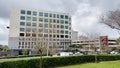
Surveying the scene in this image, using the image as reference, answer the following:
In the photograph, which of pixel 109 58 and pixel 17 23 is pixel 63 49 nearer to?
pixel 17 23

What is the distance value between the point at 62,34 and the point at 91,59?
2065 inches

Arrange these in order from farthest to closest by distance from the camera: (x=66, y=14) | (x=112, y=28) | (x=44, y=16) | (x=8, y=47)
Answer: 1. (x=66, y=14)
2. (x=44, y=16)
3. (x=8, y=47)
4. (x=112, y=28)

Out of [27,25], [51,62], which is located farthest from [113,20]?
[27,25]

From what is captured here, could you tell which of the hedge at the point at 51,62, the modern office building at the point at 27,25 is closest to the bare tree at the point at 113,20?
the hedge at the point at 51,62

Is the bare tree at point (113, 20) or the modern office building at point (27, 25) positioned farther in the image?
the modern office building at point (27, 25)

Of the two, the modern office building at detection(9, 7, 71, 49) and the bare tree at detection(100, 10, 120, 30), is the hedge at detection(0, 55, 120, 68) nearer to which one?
the bare tree at detection(100, 10, 120, 30)

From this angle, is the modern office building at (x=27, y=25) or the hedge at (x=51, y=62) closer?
the hedge at (x=51, y=62)

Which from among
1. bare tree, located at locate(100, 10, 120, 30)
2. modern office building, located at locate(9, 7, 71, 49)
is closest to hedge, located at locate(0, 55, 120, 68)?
bare tree, located at locate(100, 10, 120, 30)

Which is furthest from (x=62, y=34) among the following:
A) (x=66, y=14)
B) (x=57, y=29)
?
(x=66, y=14)

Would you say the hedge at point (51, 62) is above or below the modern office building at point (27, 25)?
below

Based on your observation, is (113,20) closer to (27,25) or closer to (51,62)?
(51,62)

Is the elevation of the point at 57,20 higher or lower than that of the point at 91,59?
higher

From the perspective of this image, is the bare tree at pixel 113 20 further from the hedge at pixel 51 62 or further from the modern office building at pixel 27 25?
the modern office building at pixel 27 25

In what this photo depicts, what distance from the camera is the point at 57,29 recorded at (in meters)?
86.5
